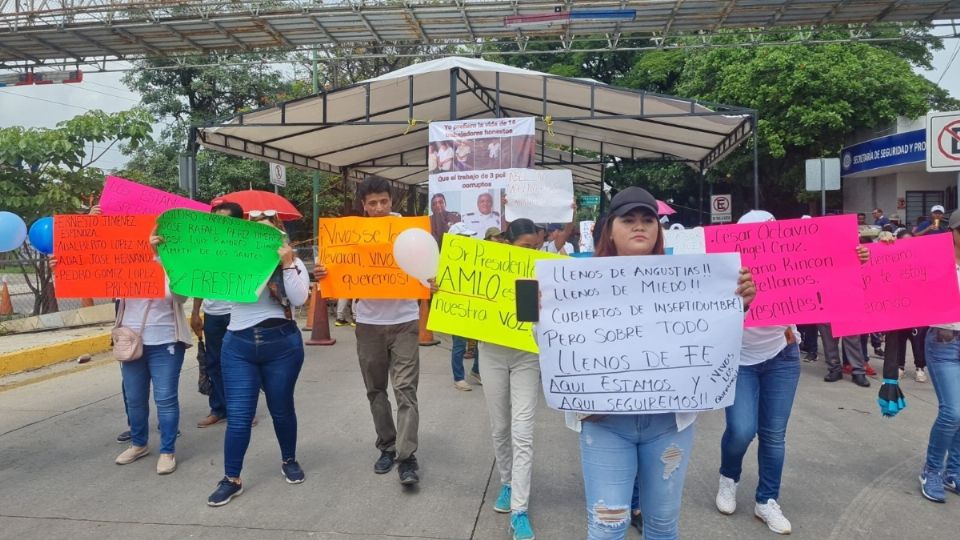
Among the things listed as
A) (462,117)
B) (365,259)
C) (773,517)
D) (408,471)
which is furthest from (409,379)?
(462,117)

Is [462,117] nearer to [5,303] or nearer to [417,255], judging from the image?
[417,255]

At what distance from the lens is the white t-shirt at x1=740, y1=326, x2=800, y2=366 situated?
12.0 feet

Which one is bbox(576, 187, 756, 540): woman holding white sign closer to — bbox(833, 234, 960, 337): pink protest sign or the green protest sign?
bbox(833, 234, 960, 337): pink protest sign

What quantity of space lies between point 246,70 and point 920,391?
71.0 ft

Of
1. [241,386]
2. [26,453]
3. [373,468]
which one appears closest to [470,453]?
[373,468]

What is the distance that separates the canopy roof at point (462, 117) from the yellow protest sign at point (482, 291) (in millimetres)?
4158

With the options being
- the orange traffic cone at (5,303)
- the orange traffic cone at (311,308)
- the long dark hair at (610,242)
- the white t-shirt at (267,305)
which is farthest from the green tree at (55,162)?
the long dark hair at (610,242)

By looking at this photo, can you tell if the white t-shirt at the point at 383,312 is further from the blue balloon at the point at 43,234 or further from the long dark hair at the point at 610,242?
the blue balloon at the point at 43,234

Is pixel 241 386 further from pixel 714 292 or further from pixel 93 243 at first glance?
pixel 714 292

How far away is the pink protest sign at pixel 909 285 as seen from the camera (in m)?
3.94

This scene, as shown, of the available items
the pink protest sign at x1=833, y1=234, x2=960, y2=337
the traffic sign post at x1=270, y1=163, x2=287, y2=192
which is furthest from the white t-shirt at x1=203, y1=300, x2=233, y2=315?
the traffic sign post at x1=270, y1=163, x2=287, y2=192

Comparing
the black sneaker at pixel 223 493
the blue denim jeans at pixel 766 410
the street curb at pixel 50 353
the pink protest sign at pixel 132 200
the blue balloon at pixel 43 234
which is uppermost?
the pink protest sign at pixel 132 200

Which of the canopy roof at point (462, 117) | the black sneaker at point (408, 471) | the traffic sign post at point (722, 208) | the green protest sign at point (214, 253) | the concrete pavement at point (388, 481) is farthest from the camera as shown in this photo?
the traffic sign post at point (722, 208)

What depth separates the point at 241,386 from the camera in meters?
4.13
